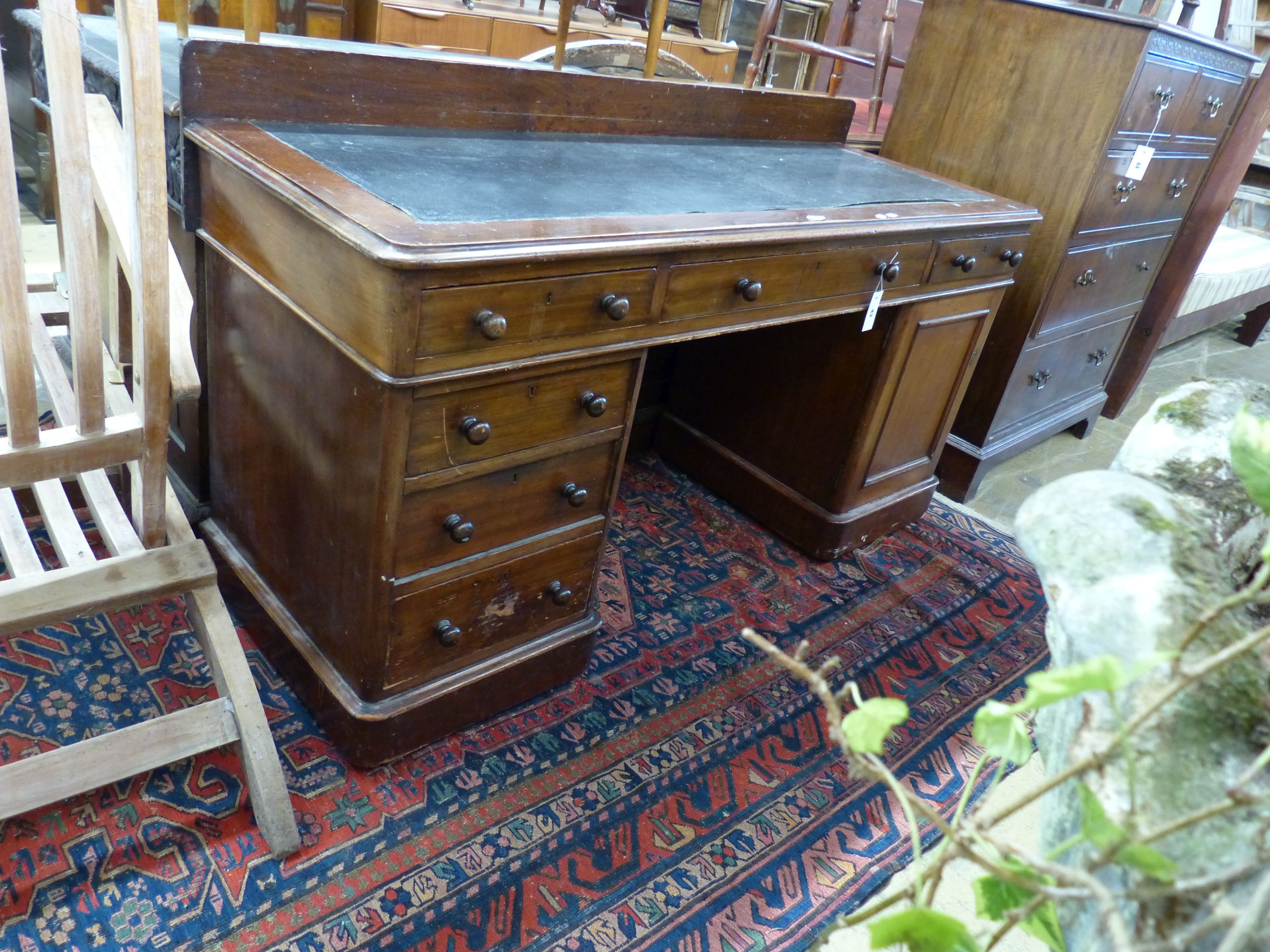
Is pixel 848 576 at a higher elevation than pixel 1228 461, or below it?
below

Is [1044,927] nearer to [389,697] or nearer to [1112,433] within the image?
[389,697]

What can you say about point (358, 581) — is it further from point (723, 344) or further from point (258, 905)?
point (723, 344)

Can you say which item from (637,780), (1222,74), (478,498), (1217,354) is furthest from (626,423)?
(1217,354)

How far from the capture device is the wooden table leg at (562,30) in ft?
6.35

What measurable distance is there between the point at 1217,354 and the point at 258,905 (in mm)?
5208

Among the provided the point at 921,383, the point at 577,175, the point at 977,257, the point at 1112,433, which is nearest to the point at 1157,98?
the point at 977,257

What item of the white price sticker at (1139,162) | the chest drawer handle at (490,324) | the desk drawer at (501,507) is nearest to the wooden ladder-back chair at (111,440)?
the desk drawer at (501,507)

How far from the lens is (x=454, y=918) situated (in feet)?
4.69

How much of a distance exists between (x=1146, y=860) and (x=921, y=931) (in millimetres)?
126

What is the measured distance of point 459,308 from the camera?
1247mm

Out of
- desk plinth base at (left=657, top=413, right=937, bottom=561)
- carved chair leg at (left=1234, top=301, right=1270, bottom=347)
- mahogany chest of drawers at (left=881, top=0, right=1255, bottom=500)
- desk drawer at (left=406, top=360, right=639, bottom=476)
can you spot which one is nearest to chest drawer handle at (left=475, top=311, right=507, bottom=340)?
desk drawer at (left=406, top=360, right=639, bottom=476)

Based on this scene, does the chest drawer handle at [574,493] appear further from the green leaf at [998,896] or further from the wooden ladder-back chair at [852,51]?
the wooden ladder-back chair at [852,51]

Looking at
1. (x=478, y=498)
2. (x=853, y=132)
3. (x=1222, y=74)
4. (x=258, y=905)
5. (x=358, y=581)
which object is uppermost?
(x=1222, y=74)

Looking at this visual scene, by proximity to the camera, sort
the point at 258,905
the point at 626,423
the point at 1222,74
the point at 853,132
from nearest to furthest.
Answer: the point at 258,905
the point at 626,423
the point at 1222,74
the point at 853,132
